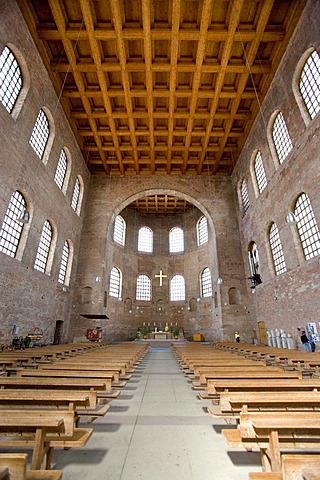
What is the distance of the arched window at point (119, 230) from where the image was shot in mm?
23203

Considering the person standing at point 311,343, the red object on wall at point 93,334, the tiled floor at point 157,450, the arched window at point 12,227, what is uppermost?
the arched window at point 12,227

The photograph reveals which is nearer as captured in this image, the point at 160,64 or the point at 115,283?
the point at 160,64

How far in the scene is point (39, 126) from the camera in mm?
12219

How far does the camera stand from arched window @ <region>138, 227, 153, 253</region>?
25.7 m

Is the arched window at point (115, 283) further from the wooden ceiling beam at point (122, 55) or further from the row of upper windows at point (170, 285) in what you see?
the wooden ceiling beam at point (122, 55)

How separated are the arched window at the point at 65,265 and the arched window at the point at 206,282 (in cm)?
1185

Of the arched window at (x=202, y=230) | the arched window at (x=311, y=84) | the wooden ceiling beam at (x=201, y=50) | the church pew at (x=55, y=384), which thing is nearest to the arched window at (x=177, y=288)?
the arched window at (x=202, y=230)

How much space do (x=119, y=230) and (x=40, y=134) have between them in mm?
12534

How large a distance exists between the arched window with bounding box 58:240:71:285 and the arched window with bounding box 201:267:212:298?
38.9 ft

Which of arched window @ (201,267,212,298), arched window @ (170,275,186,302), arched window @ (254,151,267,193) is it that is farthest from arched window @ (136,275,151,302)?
arched window @ (254,151,267,193)

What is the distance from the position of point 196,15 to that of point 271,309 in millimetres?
14629

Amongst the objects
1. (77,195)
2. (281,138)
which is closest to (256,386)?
(281,138)

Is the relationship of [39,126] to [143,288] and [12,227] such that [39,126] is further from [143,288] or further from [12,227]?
[143,288]

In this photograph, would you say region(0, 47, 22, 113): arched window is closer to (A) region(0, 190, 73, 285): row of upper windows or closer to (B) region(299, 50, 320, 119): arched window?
(A) region(0, 190, 73, 285): row of upper windows
